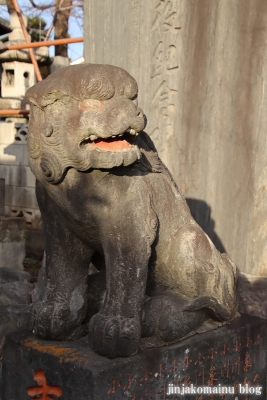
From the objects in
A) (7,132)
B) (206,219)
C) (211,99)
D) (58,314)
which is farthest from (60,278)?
(7,132)

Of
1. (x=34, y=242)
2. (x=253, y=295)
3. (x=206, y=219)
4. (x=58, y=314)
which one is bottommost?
(x=34, y=242)

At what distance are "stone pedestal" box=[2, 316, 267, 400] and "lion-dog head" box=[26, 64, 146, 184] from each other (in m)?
0.72

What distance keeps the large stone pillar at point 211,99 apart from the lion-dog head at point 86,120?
5.97 feet

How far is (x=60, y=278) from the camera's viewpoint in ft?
7.97

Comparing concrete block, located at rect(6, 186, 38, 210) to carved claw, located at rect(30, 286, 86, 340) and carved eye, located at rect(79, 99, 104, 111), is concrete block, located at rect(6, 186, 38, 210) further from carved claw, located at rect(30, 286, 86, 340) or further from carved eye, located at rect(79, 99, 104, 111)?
carved eye, located at rect(79, 99, 104, 111)

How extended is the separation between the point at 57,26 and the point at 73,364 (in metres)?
11.6

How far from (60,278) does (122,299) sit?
32 cm

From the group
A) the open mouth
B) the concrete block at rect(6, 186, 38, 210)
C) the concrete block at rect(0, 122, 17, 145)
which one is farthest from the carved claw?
the concrete block at rect(0, 122, 17, 145)

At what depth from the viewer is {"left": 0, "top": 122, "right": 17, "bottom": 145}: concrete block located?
838cm

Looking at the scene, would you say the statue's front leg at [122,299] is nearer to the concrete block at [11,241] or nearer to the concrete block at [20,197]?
the concrete block at [11,241]

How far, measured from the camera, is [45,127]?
2.21 m

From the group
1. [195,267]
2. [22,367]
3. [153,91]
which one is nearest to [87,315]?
[22,367]

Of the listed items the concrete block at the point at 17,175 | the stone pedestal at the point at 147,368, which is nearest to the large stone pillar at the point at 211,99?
the stone pedestal at the point at 147,368

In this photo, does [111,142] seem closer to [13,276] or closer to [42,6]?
[13,276]
